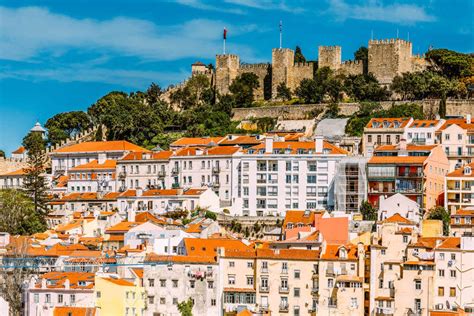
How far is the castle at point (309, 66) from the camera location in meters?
74.1

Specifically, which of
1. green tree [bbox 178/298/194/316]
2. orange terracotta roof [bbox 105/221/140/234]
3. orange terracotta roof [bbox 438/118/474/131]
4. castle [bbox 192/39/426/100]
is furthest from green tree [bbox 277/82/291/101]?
green tree [bbox 178/298/194/316]

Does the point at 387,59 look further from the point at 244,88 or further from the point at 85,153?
the point at 85,153

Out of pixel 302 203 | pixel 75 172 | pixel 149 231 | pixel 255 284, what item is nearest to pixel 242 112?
pixel 75 172

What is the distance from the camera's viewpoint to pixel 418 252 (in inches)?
1746

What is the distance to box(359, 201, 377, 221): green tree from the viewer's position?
176 feet

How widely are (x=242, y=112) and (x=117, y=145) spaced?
8.90 meters

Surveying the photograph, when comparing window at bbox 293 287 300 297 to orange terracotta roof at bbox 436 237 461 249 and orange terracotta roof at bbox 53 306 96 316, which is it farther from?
orange terracotta roof at bbox 53 306 96 316

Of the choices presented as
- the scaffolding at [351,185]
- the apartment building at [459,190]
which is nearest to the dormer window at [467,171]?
the apartment building at [459,190]

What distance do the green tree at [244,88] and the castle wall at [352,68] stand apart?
6.04m

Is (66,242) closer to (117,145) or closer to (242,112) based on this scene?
(117,145)

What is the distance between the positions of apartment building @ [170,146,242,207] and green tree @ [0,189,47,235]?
7367 millimetres

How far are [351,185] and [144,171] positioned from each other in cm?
1310

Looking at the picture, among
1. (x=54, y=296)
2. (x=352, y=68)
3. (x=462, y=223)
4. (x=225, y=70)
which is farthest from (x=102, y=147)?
(x=54, y=296)

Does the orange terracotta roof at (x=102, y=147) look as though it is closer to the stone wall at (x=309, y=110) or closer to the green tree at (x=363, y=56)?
the stone wall at (x=309, y=110)
